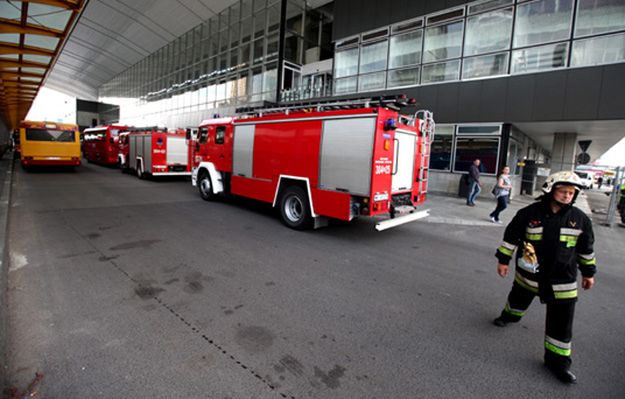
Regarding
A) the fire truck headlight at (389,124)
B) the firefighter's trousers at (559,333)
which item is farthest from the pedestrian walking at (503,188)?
the firefighter's trousers at (559,333)

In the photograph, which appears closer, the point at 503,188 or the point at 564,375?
the point at 564,375

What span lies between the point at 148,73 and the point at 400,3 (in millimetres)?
38156

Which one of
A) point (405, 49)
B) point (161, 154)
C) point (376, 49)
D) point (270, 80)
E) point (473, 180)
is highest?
point (376, 49)

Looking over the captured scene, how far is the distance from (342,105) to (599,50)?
1063 cm

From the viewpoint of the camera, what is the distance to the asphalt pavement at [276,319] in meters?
2.50

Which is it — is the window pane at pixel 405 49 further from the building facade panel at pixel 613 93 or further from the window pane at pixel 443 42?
the building facade panel at pixel 613 93

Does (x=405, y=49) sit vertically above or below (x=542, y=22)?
above

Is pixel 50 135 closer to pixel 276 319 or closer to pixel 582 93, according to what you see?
pixel 276 319

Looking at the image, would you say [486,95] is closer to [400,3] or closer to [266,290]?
[400,3]

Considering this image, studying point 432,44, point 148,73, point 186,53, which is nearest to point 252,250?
point 432,44

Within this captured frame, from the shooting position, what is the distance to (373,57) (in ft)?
56.1

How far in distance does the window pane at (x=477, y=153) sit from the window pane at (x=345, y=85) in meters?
6.85

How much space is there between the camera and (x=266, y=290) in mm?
4082

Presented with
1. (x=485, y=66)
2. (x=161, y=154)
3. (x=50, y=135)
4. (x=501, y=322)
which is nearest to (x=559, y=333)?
(x=501, y=322)
